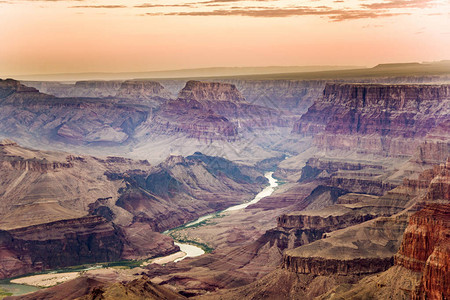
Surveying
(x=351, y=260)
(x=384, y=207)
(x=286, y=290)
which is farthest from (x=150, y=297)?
(x=384, y=207)

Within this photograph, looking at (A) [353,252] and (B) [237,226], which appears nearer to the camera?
(A) [353,252]

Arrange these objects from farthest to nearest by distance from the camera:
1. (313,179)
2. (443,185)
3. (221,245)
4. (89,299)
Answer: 1. (313,179)
2. (221,245)
3. (443,185)
4. (89,299)

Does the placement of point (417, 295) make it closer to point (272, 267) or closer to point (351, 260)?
point (351, 260)

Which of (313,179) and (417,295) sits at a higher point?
(417,295)

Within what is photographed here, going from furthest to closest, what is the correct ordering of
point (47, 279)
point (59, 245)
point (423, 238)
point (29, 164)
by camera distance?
1. point (29, 164)
2. point (59, 245)
3. point (47, 279)
4. point (423, 238)

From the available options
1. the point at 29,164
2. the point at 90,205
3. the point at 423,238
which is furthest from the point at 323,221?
the point at 29,164

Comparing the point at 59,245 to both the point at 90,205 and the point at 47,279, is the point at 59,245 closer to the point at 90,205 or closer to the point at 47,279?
the point at 47,279

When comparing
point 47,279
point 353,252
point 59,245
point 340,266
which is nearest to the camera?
point 340,266

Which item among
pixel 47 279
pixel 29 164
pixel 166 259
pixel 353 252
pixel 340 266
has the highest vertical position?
pixel 29 164

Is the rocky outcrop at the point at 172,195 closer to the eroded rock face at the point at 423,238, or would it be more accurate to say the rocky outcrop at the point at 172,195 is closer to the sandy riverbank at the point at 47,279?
the sandy riverbank at the point at 47,279

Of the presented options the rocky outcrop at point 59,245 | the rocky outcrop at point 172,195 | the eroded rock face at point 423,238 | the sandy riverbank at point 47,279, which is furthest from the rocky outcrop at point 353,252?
the rocky outcrop at point 172,195

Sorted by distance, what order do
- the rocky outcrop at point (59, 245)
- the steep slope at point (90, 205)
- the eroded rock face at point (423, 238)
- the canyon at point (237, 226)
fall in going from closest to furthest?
the eroded rock face at point (423, 238), the canyon at point (237, 226), the rocky outcrop at point (59, 245), the steep slope at point (90, 205)
